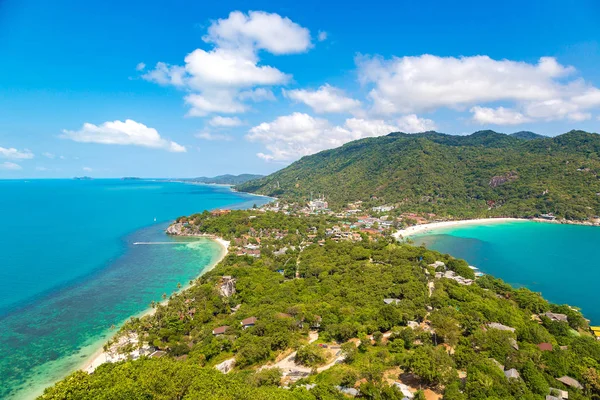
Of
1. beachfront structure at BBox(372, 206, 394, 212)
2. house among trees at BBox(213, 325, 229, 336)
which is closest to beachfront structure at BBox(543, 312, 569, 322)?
house among trees at BBox(213, 325, 229, 336)

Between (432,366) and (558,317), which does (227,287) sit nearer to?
(432,366)

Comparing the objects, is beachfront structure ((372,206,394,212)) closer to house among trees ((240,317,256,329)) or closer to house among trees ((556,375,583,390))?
house among trees ((240,317,256,329))

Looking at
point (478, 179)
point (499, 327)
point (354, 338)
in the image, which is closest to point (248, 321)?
point (354, 338)

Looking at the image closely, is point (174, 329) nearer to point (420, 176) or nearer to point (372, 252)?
point (372, 252)

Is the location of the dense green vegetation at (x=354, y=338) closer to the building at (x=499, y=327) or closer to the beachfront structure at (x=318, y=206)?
the building at (x=499, y=327)

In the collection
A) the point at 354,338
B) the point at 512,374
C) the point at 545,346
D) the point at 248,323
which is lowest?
the point at 354,338

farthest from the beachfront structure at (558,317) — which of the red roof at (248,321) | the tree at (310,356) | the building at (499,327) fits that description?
the red roof at (248,321)
